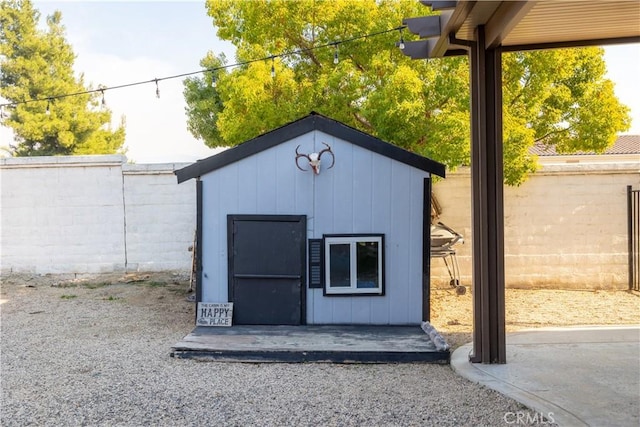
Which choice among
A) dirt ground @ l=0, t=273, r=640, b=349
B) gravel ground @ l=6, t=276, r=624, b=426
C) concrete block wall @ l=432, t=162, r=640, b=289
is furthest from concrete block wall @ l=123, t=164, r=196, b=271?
concrete block wall @ l=432, t=162, r=640, b=289

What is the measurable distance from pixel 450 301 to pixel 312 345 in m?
3.20

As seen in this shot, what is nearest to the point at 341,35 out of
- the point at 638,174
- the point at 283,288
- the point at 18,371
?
the point at 283,288

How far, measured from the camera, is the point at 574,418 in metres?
3.35

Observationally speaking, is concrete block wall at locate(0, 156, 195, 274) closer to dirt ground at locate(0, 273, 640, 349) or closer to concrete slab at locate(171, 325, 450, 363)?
dirt ground at locate(0, 273, 640, 349)

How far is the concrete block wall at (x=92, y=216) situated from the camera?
903 cm

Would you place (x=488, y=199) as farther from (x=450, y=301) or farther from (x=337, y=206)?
(x=450, y=301)

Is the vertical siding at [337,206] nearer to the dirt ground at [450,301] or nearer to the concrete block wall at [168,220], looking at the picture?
the dirt ground at [450,301]

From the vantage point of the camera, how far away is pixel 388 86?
720 centimetres

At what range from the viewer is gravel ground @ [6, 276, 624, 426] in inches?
136

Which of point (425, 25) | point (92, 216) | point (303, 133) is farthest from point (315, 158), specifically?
point (92, 216)

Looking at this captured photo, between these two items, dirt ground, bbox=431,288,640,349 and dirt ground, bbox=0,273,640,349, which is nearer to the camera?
dirt ground, bbox=431,288,640,349

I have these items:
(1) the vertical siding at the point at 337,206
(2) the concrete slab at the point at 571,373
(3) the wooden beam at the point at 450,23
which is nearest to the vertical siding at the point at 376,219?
(1) the vertical siding at the point at 337,206

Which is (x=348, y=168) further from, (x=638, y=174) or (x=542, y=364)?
(x=638, y=174)

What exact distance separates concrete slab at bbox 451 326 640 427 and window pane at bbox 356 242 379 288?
1.21 metres
